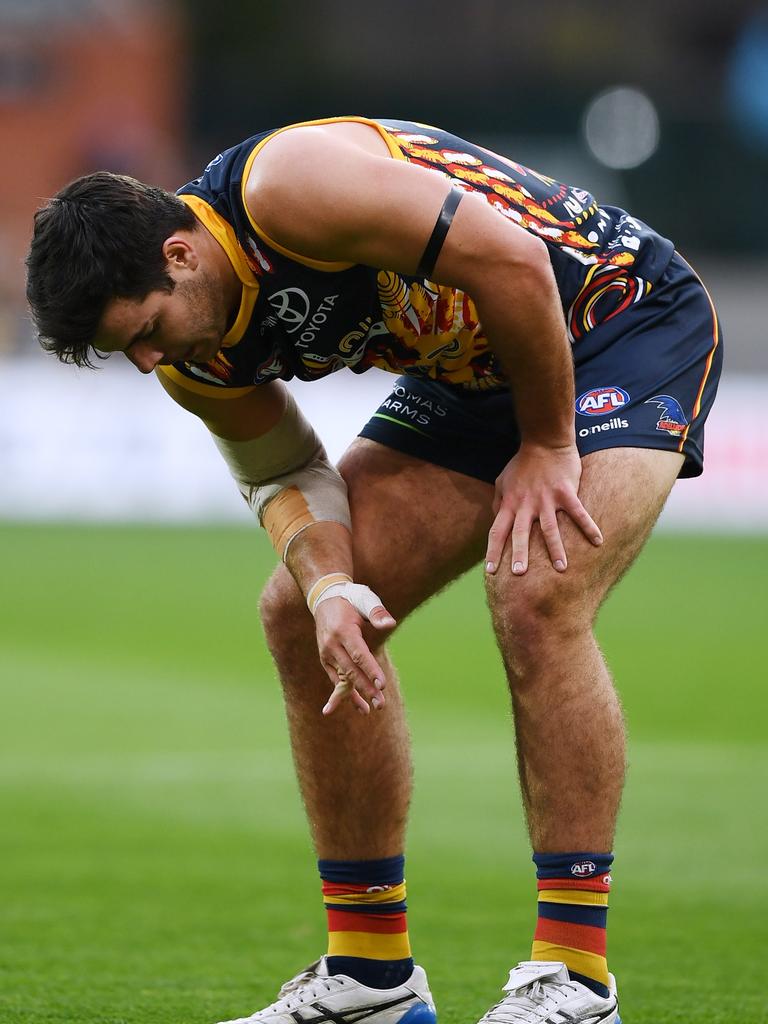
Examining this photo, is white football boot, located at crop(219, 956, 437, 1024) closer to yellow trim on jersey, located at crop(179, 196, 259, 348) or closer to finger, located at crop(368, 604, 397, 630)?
finger, located at crop(368, 604, 397, 630)

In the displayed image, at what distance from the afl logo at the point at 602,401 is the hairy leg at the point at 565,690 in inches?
8.0

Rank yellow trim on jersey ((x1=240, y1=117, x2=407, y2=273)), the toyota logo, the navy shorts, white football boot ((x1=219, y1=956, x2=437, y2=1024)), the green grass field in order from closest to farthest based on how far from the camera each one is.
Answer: yellow trim on jersey ((x1=240, y1=117, x2=407, y2=273)) → the toyota logo → the navy shorts → white football boot ((x1=219, y1=956, x2=437, y2=1024)) → the green grass field

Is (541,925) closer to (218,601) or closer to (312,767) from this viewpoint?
(312,767)

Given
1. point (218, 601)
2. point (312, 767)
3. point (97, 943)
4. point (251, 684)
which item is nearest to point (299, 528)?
point (312, 767)

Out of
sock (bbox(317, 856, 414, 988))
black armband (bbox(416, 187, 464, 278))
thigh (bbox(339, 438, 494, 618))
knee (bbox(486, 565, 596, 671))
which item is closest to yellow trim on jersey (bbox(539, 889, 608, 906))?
knee (bbox(486, 565, 596, 671))

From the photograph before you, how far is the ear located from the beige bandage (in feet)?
2.10

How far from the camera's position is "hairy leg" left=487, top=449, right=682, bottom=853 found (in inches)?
133

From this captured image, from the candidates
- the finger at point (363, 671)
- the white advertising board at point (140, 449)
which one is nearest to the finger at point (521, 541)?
the finger at point (363, 671)

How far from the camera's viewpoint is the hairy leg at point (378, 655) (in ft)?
12.6

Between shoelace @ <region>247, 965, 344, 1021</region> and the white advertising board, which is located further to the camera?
the white advertising board

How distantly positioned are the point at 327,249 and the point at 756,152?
24.2 meters

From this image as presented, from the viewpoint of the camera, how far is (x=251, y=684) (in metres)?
9.34

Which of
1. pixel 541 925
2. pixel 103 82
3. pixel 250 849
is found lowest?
pixel 250 849

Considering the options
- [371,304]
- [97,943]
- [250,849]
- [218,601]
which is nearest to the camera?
[371,304]
